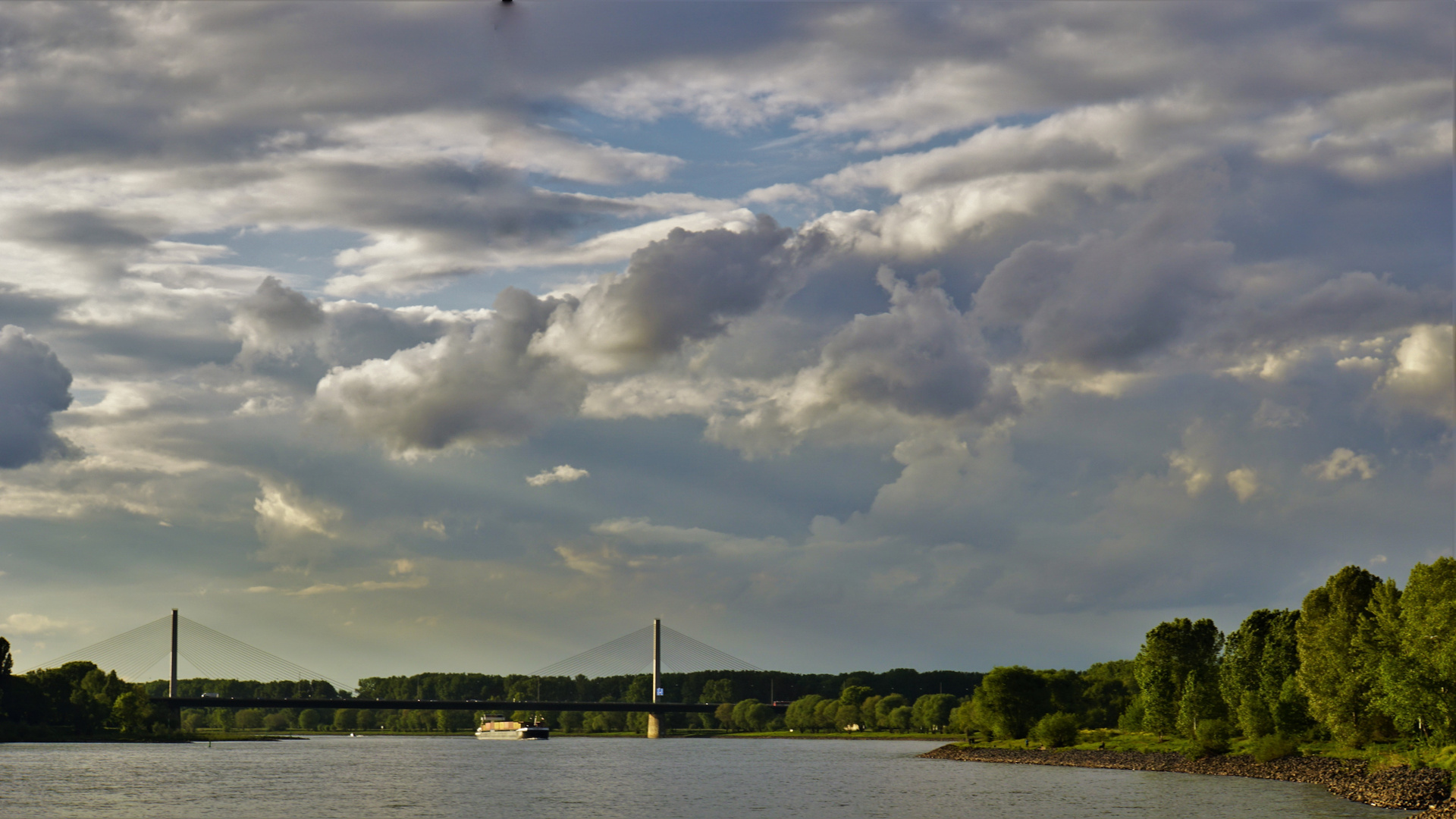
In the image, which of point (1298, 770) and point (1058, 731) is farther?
point (1058, 731)

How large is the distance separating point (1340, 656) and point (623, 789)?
56.1 metres

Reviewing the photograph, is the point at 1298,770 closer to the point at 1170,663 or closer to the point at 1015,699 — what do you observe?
the point at 1170,663

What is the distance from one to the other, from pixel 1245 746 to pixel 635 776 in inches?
2203

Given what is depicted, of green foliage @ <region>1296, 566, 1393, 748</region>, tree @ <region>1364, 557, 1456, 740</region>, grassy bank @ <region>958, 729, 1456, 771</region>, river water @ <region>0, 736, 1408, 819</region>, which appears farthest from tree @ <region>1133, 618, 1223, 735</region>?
tree @ <region>1364, 557, 1456, 740</region>

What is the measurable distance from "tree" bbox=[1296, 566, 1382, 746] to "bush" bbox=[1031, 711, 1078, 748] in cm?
4320

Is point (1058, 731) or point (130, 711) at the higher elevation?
point (1058, 731)

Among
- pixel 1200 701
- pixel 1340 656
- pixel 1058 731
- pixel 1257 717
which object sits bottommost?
pixel 1058 731

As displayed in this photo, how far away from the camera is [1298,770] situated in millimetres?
93500

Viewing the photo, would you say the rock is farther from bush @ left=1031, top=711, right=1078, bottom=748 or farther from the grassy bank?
bush @ left=1031, top=711, right=1078, bottom=748

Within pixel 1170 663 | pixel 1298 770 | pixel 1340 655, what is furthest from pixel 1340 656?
pixel 1170 663

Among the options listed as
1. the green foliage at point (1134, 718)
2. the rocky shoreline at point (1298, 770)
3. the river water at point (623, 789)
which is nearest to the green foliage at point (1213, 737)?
the rocky shoreline at point (1298, 770)

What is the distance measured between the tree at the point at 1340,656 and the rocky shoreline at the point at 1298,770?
3.20 metres

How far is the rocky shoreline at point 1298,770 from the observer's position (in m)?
69.3

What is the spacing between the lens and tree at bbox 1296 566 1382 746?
8981 cm
